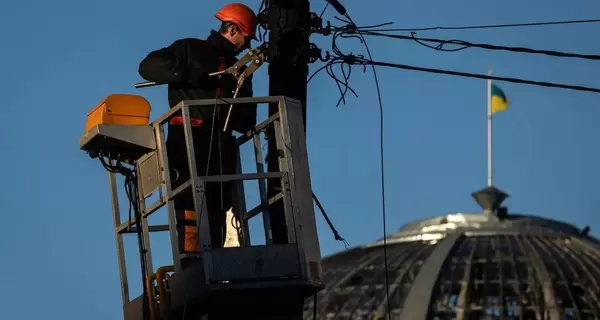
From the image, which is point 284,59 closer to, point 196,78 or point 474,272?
point 196,78

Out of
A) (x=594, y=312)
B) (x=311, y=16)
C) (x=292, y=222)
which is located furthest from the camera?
(x=594, y=312)

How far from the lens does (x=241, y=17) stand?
585 inches

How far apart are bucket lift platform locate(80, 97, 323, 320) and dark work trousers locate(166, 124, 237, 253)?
11 centimetres

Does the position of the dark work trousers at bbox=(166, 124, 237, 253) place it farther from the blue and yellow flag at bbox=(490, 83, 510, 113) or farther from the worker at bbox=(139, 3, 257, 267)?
the blue and yellow flag at bbox=(490, 83, 510, 113)

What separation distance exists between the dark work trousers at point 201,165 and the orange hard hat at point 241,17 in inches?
34.1

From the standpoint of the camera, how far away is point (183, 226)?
47.4 feet

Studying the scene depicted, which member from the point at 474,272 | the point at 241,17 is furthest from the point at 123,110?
the point at 474,272

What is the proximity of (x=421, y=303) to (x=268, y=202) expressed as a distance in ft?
71.9

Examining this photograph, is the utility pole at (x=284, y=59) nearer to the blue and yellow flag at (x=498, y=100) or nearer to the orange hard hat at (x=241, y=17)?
the orange hard hat at (x=241, y=17)

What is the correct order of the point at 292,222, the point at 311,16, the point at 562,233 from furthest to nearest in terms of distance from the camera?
the point at 562,233 < the point at 311,16 < the point at 292,222

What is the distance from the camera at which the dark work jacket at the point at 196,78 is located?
47.3 ft

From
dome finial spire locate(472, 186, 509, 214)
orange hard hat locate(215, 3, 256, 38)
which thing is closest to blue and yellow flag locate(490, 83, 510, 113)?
dome finial spire locate(472, 186, 509, 214)

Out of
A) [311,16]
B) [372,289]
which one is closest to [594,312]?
[372,289]

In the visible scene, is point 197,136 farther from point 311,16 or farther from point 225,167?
point 311,16
